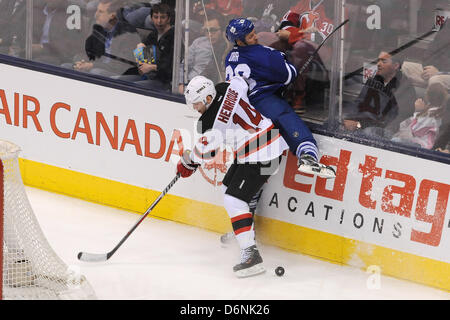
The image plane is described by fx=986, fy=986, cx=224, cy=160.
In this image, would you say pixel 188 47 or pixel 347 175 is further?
pixel 188 47

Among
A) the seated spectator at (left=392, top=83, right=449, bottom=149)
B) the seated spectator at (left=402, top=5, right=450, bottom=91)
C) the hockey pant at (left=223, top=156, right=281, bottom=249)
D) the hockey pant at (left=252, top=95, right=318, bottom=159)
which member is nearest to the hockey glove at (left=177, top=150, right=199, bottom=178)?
the hockey pant at (left=223, top=156, right=281, bottom=249)

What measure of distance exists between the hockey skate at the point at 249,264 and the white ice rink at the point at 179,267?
36 mm

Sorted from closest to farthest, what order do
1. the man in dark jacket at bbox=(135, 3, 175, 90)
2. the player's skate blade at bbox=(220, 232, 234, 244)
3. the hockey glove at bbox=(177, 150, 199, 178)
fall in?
the hockey glove at bbox=(177, 150, 199, 178)
the player's skate blade at bbox=(220, 232, 234, 244)
the man in dark jacket at bbox=(135, 3, 175, 90)

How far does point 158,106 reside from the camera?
19.8ft

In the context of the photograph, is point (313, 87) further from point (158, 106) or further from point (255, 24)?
point (158, 106)

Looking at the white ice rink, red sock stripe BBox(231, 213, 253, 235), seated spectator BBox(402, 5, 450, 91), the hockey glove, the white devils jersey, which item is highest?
seated spectator BBox(402, 5, 450, 91)

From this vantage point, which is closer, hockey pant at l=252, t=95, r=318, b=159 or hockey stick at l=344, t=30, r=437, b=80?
hockey stick at l=344, t=30, r=437, b=80

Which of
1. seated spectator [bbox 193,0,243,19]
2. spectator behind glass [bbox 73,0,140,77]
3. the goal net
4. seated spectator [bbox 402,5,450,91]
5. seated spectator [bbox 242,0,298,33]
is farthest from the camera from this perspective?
spectator behind glass [bbox 73,0,140,77]

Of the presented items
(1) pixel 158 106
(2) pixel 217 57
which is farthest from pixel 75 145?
(2) pixel 217 57

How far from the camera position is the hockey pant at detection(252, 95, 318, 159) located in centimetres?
535

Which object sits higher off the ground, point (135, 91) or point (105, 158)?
point (135, 91)

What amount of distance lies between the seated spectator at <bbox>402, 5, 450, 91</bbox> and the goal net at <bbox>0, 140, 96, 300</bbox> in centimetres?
203

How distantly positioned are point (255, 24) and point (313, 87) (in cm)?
50

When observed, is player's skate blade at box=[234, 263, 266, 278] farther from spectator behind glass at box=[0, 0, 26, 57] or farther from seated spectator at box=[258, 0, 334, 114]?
spectator behind glass at box=[0, 0, 26, 57]
